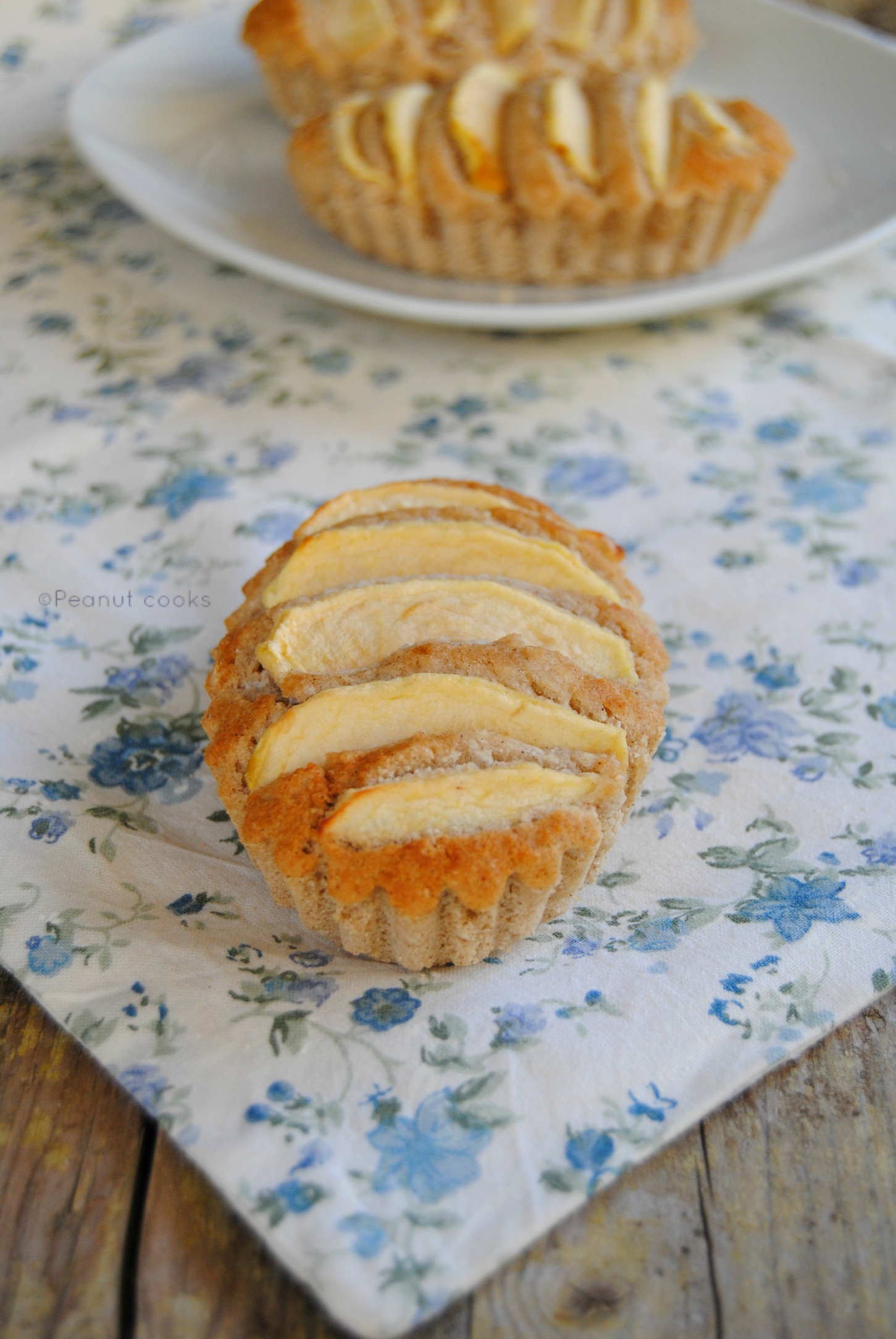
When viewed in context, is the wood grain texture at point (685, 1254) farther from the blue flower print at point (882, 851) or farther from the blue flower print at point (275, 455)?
the blue flower print at point (275, 455)

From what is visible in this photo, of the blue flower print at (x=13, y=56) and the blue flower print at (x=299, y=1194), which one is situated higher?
the blue flower print at (x=13, y=56)

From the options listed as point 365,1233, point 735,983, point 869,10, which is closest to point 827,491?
point 735,983

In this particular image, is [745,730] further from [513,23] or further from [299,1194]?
[513,23]

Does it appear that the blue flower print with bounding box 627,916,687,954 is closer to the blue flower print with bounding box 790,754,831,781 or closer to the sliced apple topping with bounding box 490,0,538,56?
the blue flower print with bounding box 790,754,831,781

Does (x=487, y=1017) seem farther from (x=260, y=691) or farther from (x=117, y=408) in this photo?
(x=117, y=408)

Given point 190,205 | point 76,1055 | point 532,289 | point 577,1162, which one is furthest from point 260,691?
point 190,205

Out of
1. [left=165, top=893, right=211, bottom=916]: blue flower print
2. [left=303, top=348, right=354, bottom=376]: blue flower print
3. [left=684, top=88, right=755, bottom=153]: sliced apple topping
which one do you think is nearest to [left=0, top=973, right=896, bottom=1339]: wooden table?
[left=165, top=893, right=211, bottom=916]: blue flower print

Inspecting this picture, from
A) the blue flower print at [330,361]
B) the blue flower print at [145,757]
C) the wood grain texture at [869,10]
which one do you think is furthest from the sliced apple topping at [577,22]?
the blue flower print at [145,757]
